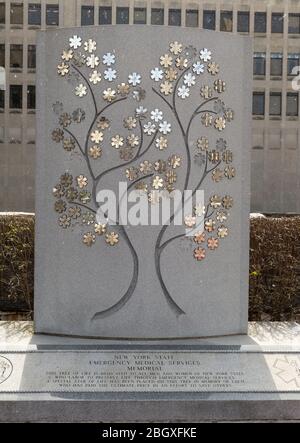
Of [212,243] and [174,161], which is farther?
[212,243]

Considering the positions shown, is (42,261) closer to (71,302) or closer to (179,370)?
(71,302)

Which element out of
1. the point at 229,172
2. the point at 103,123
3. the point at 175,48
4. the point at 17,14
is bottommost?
the point at 229,172

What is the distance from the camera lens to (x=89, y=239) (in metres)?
6.28

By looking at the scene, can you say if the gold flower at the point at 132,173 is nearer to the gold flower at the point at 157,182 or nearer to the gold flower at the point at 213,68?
the gold flower at the point at 157,182

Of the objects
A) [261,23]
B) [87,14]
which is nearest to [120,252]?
[87,14]

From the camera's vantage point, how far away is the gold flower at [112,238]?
20.6 feet

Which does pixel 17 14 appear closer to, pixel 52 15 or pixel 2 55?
pixel 52 15

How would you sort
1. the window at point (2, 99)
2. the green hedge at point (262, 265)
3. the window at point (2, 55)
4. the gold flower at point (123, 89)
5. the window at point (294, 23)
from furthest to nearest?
the window at point (294, 23) < the window at point (2, 55) < the window at point (2, 99) < the green hedge at point (262, 265) < the gold flower at point (123, 89)

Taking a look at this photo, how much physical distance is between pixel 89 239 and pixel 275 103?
40475 mm

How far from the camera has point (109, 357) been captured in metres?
5.71

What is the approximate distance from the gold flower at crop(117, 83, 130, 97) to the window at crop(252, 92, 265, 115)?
130 ft

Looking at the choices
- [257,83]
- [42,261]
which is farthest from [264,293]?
[257,83]

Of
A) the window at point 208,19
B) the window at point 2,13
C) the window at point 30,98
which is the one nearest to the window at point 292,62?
the window at point 208,19

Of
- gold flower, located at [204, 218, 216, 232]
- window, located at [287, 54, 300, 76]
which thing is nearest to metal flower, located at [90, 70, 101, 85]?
gold flower, located at [204, 218, 216, 232]
